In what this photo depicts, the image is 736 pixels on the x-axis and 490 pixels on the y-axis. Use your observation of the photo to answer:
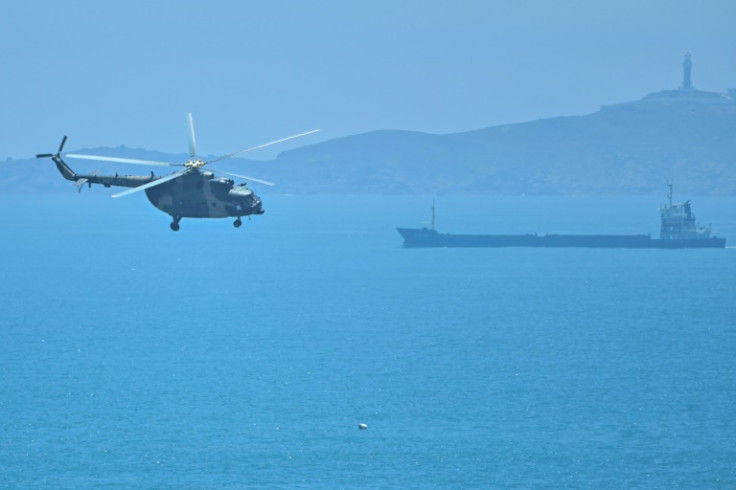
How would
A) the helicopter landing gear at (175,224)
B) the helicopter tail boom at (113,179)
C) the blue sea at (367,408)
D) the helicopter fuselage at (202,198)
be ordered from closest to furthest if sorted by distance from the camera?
the helicopter landing gear at (175,224) < the helicopter fuselage at (202,198) < the helicopter tail boom at (113,179) < the blue sea at (367,408)

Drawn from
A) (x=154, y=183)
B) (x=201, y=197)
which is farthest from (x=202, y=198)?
(x=154, y=183)

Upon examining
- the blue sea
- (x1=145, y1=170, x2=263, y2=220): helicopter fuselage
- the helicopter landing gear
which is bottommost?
the blue sea

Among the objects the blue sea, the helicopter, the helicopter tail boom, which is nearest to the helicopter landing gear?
the helicopter

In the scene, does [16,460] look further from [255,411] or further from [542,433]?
[542,433]

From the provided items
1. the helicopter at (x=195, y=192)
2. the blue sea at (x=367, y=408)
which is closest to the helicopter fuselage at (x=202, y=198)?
the helicopter at (x=195, y=192)

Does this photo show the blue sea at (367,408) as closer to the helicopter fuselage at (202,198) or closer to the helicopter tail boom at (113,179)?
the helicopter tail boom at (113,179)

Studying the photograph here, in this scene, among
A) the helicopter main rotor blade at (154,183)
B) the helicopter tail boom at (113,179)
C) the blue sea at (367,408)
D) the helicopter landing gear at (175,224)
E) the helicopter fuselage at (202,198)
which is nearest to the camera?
the helicopter landing gear at (175,224)

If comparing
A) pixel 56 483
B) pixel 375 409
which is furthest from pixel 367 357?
pixel 56 483

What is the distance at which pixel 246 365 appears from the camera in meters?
169

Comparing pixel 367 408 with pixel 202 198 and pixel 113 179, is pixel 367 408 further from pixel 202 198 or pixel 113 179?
pixel 202 198

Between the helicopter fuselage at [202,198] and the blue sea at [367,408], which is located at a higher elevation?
the helicopter fuselage at [202,198]

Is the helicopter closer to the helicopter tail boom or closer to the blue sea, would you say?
the helicopter tail boom

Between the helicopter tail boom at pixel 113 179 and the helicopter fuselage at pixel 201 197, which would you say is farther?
the helicopter tail boom at pixel 113 179

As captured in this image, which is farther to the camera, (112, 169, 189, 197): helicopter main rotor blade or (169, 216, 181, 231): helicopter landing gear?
(112, 169, 189, 197): helicopter main rotor blade
